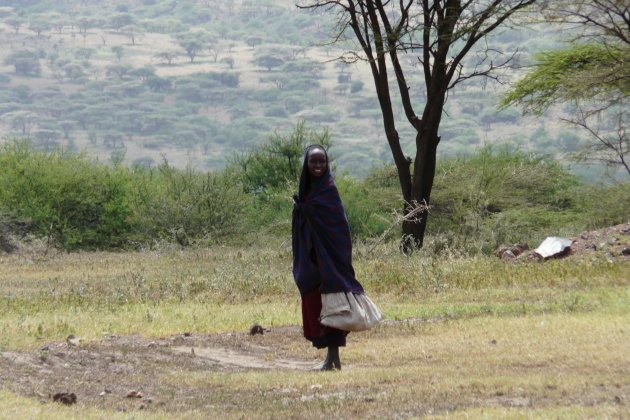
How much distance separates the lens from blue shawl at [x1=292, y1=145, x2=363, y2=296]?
8.79 m

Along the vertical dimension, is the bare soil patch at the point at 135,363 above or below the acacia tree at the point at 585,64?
below

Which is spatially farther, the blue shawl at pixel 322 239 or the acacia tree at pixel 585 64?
the acacia tree at pixel 585 64

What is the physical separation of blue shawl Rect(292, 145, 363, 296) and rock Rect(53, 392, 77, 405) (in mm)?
2829

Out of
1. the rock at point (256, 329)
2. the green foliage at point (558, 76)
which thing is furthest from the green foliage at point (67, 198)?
the rock at point (256, 329)

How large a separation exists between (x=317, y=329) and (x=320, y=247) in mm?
831

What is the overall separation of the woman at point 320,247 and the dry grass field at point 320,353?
480 mm

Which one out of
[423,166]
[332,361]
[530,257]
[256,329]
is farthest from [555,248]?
[332,361]

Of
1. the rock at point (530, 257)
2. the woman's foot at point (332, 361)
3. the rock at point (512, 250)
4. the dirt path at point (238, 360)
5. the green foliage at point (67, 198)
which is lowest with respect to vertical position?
the green foliage at point (67, 198)

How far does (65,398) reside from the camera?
6.74 m

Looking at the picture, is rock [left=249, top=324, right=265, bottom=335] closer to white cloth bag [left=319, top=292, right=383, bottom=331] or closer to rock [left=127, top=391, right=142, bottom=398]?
white cloth bag [left=319, top=292, right=383, bottom=331]

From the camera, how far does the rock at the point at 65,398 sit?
22.1ft

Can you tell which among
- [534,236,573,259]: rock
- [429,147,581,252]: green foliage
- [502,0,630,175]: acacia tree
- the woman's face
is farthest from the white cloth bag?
[502,0,630,175]: acacia tree

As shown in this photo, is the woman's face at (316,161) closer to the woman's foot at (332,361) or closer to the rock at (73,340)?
the woman's foot at (332,361)

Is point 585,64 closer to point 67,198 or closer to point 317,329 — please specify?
point 67,198
